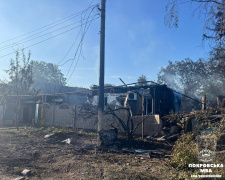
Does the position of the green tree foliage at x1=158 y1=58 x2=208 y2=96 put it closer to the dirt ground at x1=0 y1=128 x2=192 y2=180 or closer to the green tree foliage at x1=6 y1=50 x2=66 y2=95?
the green tree foliage at x1=6 y1=50 x2=66 y2=95

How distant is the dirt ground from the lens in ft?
15.4

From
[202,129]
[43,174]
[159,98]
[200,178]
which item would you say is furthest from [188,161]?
[159,98]

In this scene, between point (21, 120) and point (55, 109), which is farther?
point (21, 120)

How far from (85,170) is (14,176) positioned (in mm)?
1697

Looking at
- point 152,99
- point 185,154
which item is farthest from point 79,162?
point 152,99

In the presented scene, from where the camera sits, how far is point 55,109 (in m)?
13.6

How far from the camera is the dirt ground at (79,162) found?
4.68 metres

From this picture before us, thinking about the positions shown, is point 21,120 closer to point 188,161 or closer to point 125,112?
point 125,112

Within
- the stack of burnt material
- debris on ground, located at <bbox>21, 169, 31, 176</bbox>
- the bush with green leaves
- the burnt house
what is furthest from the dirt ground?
the burnt house

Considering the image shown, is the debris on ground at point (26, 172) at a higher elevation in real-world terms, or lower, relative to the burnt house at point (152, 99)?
lower

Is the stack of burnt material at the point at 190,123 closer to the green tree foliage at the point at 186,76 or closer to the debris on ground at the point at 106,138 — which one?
the debris on ground at the point at 106,138

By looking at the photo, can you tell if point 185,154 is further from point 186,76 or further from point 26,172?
point 186,76

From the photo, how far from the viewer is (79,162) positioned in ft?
18.5

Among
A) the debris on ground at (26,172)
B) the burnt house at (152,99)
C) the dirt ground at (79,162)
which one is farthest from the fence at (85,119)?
the debris on ground at (26,172)
